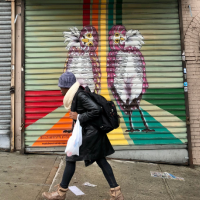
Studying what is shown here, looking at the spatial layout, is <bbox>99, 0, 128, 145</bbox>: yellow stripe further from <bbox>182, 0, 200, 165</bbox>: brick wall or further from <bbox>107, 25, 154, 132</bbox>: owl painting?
<bbox>182, 0, 200, 165</bbox>: brick wall

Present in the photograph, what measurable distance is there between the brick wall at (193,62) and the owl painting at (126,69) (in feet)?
3.57

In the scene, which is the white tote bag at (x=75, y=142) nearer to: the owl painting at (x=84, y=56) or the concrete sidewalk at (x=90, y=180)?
the concrete sidewalk at (x=90, y=180)

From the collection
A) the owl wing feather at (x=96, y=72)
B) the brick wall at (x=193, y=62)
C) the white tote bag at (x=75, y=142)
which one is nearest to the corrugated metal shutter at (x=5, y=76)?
the owl wing feather at (x=96, y=72)

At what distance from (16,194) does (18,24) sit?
12.5 feet

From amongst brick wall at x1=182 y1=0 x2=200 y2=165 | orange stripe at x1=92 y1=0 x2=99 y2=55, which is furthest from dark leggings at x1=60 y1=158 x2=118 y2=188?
orange stripe at x1=92 y1=0 x2=99 y2=55

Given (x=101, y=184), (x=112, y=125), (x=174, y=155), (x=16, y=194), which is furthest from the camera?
(x=174, y=155)

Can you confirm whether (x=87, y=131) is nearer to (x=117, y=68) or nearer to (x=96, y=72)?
(x=96, y=72)

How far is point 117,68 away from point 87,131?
260 centimetres

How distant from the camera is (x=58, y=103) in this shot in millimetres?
5000

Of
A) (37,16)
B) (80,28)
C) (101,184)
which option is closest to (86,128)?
(101,184)

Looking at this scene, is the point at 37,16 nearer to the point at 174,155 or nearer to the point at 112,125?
Result: the point at 112,125

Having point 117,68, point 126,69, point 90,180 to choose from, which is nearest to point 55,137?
point 90,180

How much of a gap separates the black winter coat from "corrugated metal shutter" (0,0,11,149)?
2.88m

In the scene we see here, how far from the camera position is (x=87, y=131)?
2820 mm
